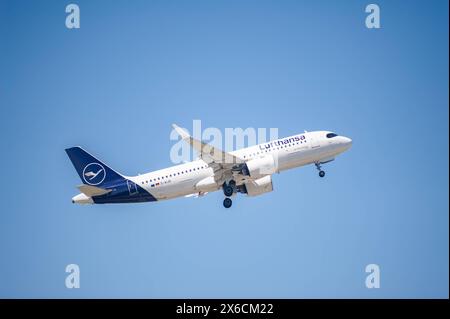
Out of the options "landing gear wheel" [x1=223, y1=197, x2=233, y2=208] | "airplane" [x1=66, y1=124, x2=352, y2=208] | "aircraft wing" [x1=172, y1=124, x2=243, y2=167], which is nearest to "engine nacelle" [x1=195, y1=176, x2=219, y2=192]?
"airplane" [x1=66, y1=124, x2=352, y2=208]

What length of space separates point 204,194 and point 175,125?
30.3ft

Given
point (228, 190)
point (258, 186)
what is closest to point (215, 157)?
point (228, 190)

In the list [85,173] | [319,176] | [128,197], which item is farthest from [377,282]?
Result: [85,173]

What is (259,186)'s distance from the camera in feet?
236

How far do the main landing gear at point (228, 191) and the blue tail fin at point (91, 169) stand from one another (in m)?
9.50

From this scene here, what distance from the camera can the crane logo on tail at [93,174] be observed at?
6856 centimetres

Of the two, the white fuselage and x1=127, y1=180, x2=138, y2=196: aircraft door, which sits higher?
the white fuselage

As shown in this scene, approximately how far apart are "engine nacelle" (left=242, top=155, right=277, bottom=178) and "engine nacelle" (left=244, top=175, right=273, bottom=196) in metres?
3.02

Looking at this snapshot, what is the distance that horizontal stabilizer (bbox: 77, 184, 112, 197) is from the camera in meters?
65.6

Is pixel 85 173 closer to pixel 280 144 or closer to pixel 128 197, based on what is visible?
pixel 128 197

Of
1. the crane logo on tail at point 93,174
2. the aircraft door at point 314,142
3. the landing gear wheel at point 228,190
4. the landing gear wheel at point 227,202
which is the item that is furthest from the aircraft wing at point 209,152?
the crane logo on tail at point 93,174

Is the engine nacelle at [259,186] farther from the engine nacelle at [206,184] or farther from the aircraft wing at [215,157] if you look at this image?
the engine nacelle at [206,184]

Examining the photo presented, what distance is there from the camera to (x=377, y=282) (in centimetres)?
6538

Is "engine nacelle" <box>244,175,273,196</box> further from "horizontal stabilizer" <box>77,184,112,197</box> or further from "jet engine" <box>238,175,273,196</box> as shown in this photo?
"horizontal stabilizer" <box>77,184,112,197</box>
